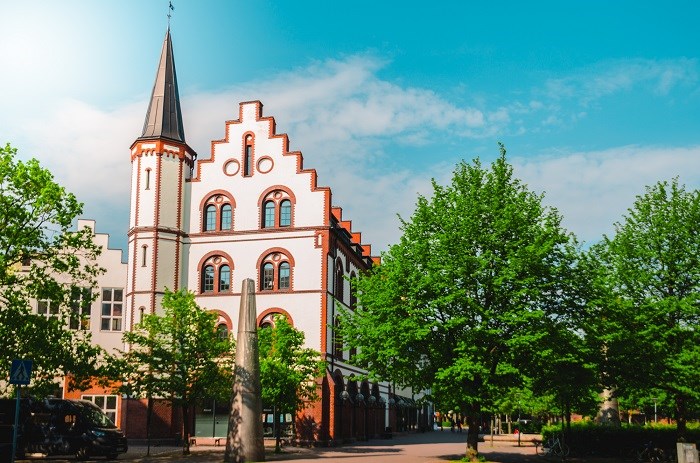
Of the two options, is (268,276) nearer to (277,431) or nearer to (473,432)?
(277,431)

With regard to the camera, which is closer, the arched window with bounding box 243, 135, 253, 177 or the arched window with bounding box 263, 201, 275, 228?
the arched window with bounding box 263, 201, 275, 228

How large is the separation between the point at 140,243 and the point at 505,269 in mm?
24297

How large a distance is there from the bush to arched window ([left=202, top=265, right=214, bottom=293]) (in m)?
21.4

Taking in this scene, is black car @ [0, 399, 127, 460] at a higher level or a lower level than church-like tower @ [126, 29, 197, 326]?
lower

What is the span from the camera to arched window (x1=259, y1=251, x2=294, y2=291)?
4338cm

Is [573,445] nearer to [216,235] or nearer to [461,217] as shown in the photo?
[461,217]

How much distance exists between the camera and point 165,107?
45906 mm

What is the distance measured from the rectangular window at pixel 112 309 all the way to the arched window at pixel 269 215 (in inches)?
392

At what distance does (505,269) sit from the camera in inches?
1073

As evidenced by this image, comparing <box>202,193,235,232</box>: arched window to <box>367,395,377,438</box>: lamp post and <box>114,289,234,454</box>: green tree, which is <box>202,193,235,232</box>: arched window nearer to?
<box>114,289,234,454</box>: green tree

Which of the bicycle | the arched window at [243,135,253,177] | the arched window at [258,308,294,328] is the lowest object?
the bicycle

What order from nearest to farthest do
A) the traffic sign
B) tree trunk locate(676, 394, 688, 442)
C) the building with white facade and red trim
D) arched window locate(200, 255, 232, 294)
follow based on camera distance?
1. the traffic sign
2. tree trunk locate(676, 394, 688, 442)
3. the building with white facade and red trim
4. arched window locate(200, 255, 232, 294)

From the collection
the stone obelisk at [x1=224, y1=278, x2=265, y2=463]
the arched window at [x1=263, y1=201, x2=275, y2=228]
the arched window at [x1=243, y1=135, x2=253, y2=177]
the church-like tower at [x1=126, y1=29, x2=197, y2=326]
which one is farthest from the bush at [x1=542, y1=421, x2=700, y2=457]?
the church-like tower at [x1=126, y1=29, x2=197, y2=326]

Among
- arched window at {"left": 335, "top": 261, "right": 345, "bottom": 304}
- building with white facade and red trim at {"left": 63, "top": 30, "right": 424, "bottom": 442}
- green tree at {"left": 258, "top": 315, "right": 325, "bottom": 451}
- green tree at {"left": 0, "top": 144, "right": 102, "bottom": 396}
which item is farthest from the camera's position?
arched window at {"left": 335, "top": 261, "right": 345, "bottom": 304}
